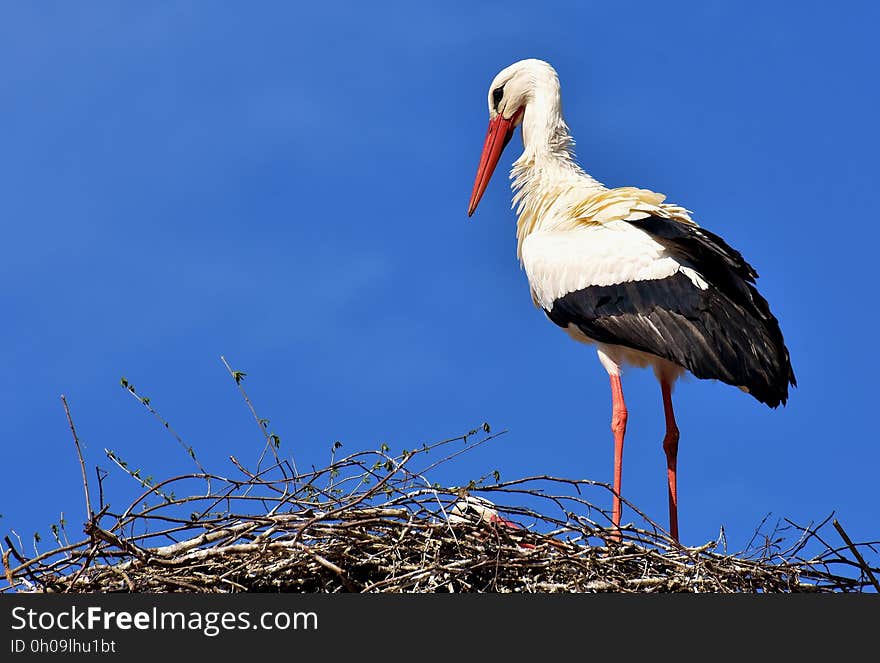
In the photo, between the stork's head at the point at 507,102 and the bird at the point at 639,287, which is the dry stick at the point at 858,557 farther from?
the stork's head at the point at 507,102

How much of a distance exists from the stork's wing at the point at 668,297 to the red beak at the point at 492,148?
107 centimetres

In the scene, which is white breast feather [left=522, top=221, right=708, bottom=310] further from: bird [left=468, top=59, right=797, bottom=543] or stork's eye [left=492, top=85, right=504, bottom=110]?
stork's eye [left=492, top=85, right=504, bottom=110]

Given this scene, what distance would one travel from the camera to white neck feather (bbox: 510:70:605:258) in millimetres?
7535

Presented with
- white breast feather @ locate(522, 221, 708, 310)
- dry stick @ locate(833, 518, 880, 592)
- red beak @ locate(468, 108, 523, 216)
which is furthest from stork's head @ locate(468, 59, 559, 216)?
dry stick @ locate(833, 518, 880, 592)

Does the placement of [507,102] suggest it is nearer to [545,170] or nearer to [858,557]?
[545,170]

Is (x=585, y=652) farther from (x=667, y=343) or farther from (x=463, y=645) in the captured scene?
(x=667, y=343)

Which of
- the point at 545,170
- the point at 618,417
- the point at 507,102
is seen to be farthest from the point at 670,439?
the point at 507,102

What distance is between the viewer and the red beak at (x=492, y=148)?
8289 millimetres

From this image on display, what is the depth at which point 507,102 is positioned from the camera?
27.0 feet

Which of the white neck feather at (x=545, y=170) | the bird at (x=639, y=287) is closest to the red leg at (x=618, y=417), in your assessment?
the bird at (x=639, y=287)

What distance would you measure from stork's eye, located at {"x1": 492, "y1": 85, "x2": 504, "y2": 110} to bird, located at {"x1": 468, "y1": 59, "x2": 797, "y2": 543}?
1.73ft

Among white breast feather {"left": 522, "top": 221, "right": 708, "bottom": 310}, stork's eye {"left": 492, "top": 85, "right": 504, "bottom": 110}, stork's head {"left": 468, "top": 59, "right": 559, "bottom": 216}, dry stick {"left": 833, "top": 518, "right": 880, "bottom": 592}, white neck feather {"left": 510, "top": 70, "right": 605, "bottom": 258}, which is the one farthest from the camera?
stork's eye {"left": 492, "top": 85, "right": 504, "bottom": 110}

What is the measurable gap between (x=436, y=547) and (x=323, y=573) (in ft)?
1.59

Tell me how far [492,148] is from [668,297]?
6.63 ft
